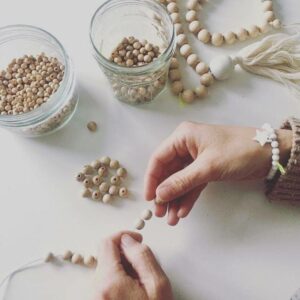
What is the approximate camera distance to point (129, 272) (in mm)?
813

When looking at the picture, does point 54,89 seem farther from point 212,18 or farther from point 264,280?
point 264,280

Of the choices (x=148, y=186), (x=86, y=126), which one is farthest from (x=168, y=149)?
(x=86, y=126)

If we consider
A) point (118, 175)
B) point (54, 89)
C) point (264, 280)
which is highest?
point (54, 89)

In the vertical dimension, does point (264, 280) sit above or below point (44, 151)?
below

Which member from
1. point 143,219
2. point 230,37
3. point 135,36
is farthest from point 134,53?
point 143,219

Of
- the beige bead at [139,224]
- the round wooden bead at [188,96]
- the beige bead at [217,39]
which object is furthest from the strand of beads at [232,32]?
the beige bead at [139,224]

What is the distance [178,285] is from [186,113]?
299 mm

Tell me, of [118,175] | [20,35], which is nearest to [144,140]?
[118,175]

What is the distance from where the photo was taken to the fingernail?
2.66ft

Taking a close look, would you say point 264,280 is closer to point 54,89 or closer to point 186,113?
point 186,113

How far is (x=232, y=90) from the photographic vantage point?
3.16ft

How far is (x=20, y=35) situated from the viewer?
95 centimetres

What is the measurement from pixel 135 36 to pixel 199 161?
11.8 inches

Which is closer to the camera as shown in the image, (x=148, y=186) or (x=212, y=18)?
(x=148, y=186)
